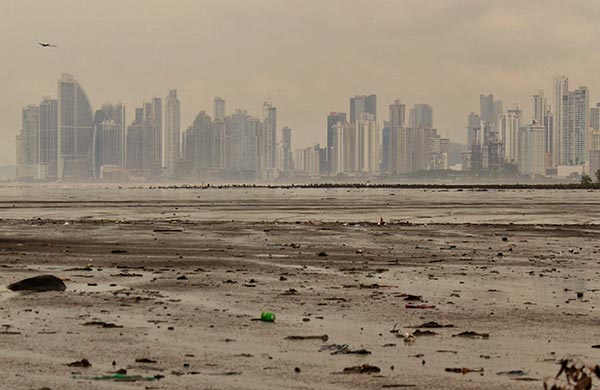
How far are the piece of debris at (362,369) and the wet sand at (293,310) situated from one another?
167 mm

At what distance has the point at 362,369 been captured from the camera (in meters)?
12.4

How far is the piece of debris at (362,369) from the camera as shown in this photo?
12366 mm

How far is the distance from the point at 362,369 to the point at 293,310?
581 centimetres

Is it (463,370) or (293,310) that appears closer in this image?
(463,370)

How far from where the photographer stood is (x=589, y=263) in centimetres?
2819

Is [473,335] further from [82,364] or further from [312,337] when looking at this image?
[82,364]

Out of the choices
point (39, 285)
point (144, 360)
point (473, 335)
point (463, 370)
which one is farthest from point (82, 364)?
point (39, 285)

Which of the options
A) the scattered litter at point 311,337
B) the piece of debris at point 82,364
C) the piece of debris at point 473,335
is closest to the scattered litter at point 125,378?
the piece of debris at point 82,364

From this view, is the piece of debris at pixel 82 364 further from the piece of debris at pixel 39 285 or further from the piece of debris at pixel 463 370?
the piece of debris at pixel 39 285

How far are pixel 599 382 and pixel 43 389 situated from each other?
622 cm

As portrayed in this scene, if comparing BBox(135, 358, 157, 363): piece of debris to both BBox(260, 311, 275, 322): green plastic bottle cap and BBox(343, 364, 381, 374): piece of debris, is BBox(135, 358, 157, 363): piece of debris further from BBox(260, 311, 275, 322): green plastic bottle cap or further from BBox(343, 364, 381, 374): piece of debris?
BBox(260, 311, 275, 322): green plastic bottle cap

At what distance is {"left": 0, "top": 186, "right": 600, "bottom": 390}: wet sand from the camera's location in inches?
491

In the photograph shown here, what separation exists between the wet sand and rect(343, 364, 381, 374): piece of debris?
0.55 feet

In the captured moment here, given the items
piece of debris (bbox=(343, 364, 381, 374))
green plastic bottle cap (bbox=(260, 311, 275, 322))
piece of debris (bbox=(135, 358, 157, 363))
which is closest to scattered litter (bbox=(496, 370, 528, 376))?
piece of debris (bbox=(343, 364, 381, 374))
